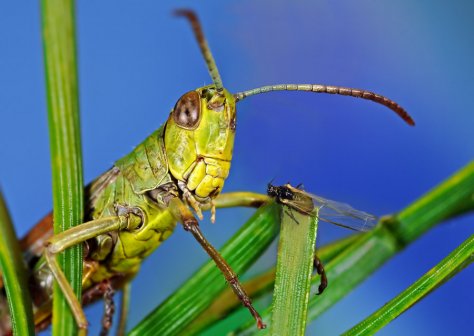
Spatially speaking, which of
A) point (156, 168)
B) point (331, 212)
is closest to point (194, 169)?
point (156, 168)

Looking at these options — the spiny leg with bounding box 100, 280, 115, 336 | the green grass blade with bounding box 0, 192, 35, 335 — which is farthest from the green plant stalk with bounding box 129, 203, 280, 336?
the spiny leg with bounding box 100, 280, 115, 336


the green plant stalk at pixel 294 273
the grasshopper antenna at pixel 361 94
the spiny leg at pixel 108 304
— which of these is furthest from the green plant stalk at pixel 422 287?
the spiny leg at pixel 108 304

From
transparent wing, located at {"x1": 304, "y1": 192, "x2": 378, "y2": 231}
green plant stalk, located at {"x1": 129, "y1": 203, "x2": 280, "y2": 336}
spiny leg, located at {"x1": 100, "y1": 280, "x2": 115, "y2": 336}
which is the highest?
spiny leg, located at {"x1": 100, "y1": 280, "x2": 115, "y2": 336}

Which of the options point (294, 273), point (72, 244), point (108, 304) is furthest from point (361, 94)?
point (108, 304)

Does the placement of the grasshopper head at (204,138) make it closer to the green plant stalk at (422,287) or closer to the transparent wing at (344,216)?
the transparent wing at (344,216)

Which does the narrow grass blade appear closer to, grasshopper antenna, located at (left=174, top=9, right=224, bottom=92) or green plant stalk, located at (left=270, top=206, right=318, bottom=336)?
green plant stalk, located at (left=270, top=206, right=318, bottom=336)

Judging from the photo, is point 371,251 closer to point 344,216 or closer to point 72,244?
point 344,216

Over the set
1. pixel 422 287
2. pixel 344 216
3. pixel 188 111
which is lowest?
pixel 422 287
